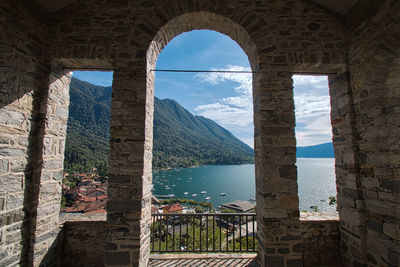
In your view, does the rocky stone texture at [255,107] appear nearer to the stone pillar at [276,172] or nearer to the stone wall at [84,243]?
the stone pillar at [276,172]

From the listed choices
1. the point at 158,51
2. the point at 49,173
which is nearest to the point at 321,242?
the point at 158,51

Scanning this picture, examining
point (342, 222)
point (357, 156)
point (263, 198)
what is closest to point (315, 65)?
point (357, 156)

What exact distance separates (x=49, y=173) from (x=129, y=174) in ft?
4.18

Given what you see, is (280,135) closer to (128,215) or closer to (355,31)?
(355,31)

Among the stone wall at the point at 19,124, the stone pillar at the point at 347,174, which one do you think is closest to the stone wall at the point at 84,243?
the stone wall at the point at 19,124

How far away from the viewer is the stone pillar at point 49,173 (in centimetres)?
250

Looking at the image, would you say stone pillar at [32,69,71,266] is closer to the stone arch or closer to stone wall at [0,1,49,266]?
stone wall at [0,1,49,266]

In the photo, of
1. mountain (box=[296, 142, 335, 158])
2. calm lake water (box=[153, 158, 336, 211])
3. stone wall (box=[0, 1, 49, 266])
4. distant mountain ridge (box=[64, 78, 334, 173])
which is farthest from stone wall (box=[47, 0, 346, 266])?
mountain (box=[296, 142, 335, 158])

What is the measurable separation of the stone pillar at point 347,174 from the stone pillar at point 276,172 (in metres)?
0.93

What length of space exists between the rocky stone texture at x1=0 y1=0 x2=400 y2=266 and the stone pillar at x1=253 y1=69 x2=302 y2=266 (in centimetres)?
1

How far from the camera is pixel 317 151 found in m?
134

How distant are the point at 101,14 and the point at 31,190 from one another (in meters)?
2.84

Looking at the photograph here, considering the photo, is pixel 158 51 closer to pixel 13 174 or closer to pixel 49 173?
pixel 49 173

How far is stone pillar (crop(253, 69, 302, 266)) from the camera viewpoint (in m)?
2.41
